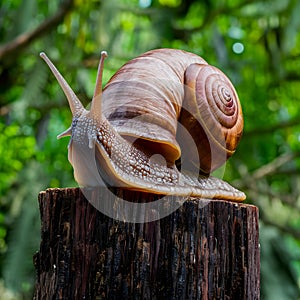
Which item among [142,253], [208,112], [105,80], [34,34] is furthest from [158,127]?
[34,34]

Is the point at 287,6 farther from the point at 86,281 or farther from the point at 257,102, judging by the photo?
the point at 86,281

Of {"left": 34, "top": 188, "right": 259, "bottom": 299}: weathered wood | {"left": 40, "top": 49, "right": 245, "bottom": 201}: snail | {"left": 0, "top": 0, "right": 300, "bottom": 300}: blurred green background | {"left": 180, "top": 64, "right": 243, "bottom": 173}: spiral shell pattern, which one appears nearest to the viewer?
{"left": 34, "top": 188, "right": 259, "bottom": 299}: weathered wood

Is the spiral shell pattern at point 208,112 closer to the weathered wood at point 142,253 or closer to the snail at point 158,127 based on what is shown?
the snail at point 158,127

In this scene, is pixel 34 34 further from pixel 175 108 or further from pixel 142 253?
pixel 142 253

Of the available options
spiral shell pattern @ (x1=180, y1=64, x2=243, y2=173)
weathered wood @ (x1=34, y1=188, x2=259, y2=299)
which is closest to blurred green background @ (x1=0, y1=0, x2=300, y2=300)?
spiral shell pattern @ (x1=180, y1=64, x2=243, y2=173)

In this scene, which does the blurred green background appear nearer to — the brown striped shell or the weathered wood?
the brown striped shell

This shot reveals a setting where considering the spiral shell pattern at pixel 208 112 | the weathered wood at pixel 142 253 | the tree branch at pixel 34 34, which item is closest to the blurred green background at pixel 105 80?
the tree branch at pixel 34 34
